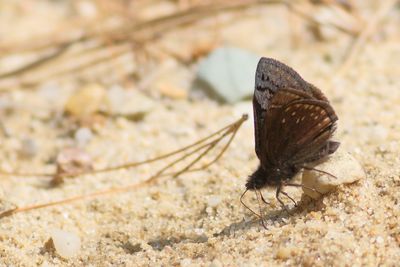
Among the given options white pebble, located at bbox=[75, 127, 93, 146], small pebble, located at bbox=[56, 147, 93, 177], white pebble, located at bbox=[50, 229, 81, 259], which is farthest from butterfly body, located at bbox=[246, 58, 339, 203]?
white pebble, located at bbox=[75, 127, 93, 146]

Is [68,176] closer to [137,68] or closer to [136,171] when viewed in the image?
[136,171]

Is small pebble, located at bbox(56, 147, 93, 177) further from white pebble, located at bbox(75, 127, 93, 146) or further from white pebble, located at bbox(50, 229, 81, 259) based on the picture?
white pebble, located at bbox(50, 229, 81, 259)

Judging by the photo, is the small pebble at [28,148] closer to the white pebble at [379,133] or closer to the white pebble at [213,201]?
the white pebble at [213,201]

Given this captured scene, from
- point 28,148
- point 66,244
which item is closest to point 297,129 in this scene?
point 66,244

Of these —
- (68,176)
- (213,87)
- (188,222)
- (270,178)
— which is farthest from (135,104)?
(270,178)

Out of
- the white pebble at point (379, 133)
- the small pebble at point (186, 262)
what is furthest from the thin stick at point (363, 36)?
the small pebble at point (186, 262)

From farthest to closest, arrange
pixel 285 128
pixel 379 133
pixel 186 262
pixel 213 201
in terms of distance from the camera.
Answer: pixel 379 133
pixel 213 201
pixel 285 128
pixel 186 262

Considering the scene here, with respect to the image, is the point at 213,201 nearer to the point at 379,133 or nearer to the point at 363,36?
the point at 379,133
